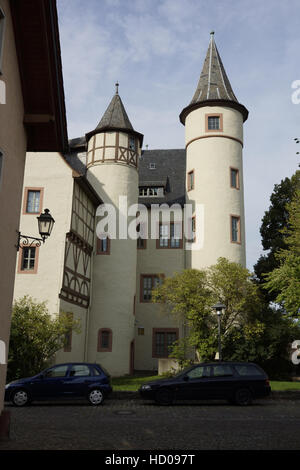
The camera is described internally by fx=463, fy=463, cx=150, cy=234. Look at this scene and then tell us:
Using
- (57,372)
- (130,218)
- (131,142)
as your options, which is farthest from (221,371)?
(131,142)

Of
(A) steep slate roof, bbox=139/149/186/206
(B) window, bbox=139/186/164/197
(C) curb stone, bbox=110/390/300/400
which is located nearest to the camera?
(C) curb stone, bbox=110/390/300/400

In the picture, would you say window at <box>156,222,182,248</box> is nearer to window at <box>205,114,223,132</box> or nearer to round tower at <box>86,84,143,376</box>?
round tower at <box>86,84,143,376</box>

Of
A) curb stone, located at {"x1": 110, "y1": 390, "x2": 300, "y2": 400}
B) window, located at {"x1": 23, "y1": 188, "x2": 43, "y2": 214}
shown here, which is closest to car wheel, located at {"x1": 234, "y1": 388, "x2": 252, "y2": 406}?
curb stone, located at {"x1": 110, "y1": 390, "x2": 300, "y2": 400}

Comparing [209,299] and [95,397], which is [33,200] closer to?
[209,299]

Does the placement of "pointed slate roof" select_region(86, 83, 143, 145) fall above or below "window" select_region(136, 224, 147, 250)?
above

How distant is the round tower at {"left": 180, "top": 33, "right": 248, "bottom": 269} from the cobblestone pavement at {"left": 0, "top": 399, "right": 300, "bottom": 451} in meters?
14.1

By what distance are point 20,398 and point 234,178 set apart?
791 inches

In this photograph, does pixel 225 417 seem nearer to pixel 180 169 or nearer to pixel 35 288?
pixel 35 288

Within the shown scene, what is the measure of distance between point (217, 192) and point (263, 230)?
8.79 meters

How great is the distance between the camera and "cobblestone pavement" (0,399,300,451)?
8.66 metres

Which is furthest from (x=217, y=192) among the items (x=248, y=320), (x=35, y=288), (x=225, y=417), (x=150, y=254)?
(x=225, y=417)

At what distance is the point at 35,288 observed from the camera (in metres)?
21.9

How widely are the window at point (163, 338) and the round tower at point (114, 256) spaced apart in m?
2.76

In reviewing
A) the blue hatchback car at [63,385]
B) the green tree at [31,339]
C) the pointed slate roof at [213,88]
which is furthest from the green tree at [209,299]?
the pointed slate roof at [213,88]
